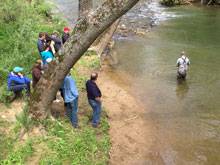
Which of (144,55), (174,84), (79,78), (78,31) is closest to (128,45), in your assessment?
(144,55)

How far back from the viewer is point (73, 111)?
5664mm

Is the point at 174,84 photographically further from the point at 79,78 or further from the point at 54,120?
the point at 54,120

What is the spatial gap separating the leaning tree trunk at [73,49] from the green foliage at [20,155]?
75cm

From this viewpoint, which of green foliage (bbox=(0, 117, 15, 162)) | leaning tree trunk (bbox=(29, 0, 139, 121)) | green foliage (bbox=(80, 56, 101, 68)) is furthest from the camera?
green foliage (bbox=(80, 56, 101, 68))

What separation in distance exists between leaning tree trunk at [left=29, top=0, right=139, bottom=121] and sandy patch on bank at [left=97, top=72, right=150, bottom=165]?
211 cm

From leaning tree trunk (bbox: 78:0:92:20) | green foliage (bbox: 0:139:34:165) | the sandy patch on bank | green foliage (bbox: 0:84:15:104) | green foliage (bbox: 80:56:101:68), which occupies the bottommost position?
the sandy patch on bank

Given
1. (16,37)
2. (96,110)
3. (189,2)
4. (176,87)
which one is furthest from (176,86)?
(189,2)

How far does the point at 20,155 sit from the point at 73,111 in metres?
1.62

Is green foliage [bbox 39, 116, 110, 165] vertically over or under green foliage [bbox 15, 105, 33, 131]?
under

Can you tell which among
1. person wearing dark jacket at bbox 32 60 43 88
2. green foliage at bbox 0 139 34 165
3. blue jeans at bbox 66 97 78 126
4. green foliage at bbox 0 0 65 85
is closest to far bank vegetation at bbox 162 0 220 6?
green foliage at bbox 0 0 65 85

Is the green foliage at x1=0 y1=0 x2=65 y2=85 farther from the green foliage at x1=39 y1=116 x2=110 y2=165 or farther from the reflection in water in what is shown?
the reflection in water

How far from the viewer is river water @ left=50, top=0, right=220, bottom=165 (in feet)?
20.4

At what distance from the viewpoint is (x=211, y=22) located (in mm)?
19188

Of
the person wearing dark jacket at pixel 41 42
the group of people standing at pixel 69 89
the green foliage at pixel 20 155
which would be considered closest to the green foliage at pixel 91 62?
the person wearing dark jacket at pixel 41 42
